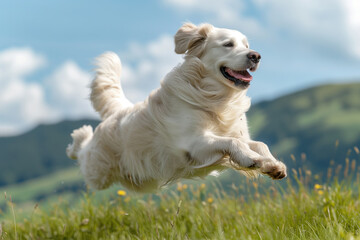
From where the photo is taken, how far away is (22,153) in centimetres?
18100

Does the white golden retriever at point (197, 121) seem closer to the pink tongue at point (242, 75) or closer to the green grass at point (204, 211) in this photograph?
the pink tongue at point (242, 75)

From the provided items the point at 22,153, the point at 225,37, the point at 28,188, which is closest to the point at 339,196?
the point at 225,37

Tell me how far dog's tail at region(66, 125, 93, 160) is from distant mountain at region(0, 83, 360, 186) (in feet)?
420

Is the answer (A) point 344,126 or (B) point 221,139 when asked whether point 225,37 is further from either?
(A) point 344,126

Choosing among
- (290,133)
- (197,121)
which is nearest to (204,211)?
(197,121)

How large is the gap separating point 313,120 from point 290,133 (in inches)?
381

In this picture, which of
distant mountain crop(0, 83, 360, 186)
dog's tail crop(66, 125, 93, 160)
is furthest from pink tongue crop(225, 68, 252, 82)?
distant mountain crop(0, 83, 360, 186)

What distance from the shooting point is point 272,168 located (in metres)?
3.62

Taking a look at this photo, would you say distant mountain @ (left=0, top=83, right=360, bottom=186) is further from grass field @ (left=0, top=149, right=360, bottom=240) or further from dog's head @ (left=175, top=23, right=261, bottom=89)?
dog's head @ (left=175, top=23, right=261, bottom=89)

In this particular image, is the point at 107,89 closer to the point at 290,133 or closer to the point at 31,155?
the point at 290,133

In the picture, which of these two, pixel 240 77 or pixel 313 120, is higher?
pixel 240 77

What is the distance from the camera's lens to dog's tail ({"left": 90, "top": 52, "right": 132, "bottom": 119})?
570cm

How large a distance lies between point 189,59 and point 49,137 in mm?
199174

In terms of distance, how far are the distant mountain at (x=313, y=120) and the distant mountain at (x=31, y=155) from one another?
75582 millimetres
